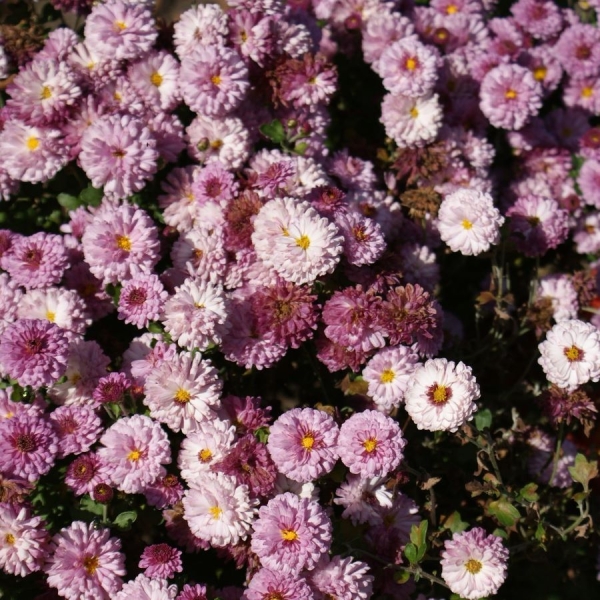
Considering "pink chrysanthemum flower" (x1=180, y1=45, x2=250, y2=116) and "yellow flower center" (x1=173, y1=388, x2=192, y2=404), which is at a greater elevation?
"pink chrysanthemum flower" (x1=180, y1=45, x2=250, y2=116)

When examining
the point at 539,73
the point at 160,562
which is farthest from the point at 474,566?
the point at 539,73

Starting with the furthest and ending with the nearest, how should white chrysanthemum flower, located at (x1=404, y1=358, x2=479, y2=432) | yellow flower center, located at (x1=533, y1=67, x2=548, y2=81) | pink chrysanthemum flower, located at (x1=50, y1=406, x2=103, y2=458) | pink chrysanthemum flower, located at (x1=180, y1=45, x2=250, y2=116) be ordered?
yellow flower center, located at (x1=533, y1=67, x2=548, y2=81), pink chrysanthemum flower, located at (x1=180, y1=45, x2=250, y2=116), pink chrysanthemum flower, located at (x1=50, y1=406, x2=103, y2=458), white chrysanthemum flower, located at (x1=404, y1=358, x2=479, y2=432)

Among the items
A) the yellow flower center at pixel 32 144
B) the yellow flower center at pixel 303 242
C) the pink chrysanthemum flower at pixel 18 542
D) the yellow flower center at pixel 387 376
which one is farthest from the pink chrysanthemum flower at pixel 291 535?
the yellow flower center at pixel 32 144

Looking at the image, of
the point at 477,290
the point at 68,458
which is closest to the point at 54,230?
the point at 68,458

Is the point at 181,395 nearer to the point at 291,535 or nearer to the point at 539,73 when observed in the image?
the point at 291,535

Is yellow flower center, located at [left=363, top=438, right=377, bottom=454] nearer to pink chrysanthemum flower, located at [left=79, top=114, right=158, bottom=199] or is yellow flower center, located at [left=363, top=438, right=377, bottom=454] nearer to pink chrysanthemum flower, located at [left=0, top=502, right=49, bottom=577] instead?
pink chrysanthemum flower, located at [left=0, top=502, right=49, bottom=577]

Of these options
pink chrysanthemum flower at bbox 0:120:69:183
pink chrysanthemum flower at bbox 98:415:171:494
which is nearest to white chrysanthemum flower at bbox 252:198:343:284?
pink chrysanthemum flower at bbox 98:415:171:494

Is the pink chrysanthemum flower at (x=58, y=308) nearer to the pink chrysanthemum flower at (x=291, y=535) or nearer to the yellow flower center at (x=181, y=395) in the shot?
the yellow flower center at (x=181, y=395)
